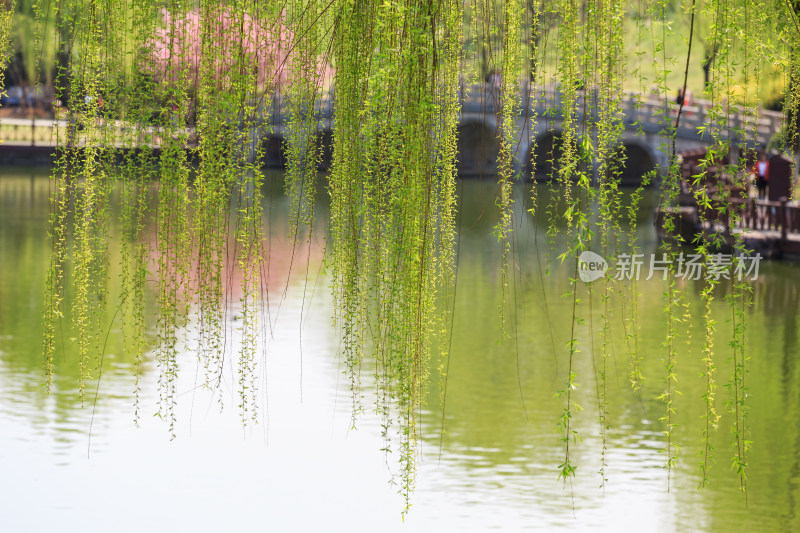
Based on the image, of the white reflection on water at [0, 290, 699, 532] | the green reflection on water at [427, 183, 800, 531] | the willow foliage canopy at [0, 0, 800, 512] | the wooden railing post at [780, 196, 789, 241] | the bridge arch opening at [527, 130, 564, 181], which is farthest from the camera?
the wooden railing post at [780, 196, 789, 241]

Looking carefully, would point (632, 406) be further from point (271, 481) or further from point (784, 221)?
point (784, 221)

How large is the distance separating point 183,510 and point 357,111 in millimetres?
6846

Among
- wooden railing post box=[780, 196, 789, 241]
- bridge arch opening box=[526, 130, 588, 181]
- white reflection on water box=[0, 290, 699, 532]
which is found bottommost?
white reflection on water box=[0, 290, 699, 532]

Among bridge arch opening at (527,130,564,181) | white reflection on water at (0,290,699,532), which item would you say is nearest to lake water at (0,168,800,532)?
white reflection on water at (0,290,699,532)

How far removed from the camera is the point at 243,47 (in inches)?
89.0

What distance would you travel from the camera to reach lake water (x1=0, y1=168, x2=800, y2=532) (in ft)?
28.2

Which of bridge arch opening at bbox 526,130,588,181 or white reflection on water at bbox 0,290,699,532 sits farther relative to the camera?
white reflection on water at bbox 0,290,699,532

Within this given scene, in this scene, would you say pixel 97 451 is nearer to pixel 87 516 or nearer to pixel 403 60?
pixel 87 516

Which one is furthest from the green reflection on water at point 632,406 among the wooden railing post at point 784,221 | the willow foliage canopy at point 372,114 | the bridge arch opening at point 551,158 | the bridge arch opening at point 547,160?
the willow foliage canopy at point 372,114

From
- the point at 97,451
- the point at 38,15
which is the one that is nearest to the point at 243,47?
the point at 38,15

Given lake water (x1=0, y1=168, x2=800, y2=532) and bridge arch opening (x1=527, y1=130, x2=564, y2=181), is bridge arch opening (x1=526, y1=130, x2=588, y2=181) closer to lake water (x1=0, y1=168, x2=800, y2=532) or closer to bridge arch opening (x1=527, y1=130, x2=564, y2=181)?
bridge arch opening (x1=527, y1=130, x2=564, y2=181)

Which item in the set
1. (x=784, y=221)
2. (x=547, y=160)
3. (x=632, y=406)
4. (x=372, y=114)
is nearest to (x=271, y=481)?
(x=632, y=406)

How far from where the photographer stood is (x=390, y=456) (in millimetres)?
9641

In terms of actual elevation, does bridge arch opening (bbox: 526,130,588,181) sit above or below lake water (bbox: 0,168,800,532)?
above
